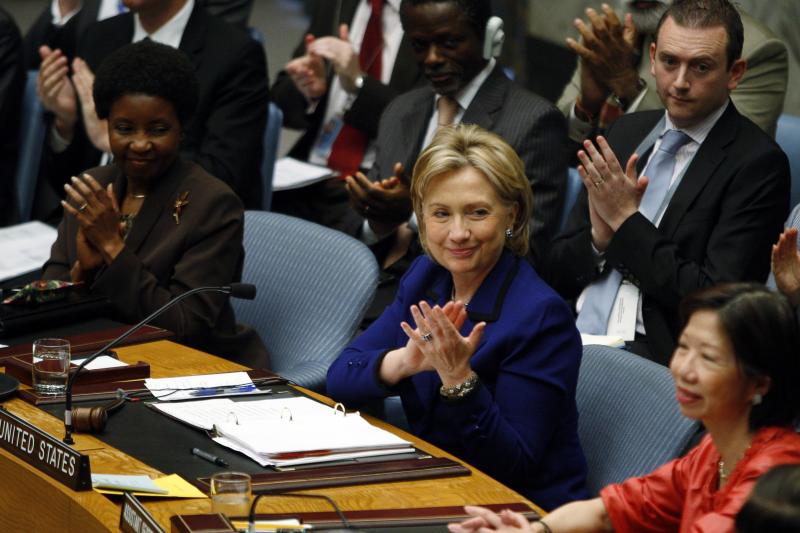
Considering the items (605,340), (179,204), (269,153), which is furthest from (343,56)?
(605,340)

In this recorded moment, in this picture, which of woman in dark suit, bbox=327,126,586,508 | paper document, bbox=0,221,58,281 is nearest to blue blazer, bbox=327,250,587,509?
woman in dark suit, bbox=327,126,586,508

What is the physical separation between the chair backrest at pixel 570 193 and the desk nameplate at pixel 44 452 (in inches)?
87.4

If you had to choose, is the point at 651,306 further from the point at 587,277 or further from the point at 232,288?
the point at 232,288

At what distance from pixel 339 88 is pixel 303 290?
1776 mm

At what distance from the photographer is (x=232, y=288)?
3.06 m

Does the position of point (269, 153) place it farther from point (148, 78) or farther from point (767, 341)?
point (767, 341)

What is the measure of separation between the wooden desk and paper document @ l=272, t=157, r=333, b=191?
251 cm

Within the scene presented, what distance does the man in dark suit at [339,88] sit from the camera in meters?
5.22

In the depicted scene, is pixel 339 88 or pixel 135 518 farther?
pixel 339 88

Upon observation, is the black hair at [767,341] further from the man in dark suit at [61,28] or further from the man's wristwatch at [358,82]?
the man in dark suit at [61,28]

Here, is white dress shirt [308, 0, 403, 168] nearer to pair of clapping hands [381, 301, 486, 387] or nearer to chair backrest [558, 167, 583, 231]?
chair backrest [558, 167, 583, 231]

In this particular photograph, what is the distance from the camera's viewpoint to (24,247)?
4789 millimetres

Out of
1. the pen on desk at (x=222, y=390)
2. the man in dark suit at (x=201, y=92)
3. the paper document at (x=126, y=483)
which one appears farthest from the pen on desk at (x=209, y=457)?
the man in dark suit at (x=201, y=92)

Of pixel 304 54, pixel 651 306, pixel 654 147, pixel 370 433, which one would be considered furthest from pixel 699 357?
pixel 304 54
